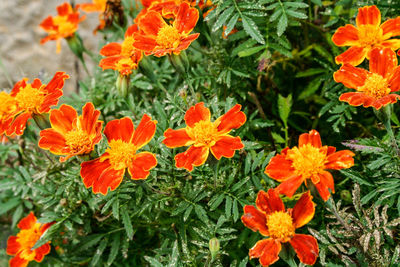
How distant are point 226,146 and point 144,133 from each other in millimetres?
192

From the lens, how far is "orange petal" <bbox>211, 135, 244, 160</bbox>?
915mm

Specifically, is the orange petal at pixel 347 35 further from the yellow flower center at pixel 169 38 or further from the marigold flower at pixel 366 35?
the yellow flower center at pixel 169 38

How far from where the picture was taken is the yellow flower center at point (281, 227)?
0.86 m

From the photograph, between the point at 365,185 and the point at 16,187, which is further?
the point at 16,187

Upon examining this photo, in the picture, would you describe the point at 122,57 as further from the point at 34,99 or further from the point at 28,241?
the point at 28,241

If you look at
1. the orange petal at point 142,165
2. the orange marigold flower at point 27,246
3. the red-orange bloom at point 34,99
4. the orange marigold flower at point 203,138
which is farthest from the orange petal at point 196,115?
the orange marigold flower at point 27,246

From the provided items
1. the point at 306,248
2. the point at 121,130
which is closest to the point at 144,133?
the point at 121,130

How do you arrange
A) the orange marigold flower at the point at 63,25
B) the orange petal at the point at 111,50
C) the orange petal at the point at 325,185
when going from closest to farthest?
1. the orange petal at the point at 325,185
2. the orange petal at the point at 111,50
3. the orange marigold flower at the point at 63,25

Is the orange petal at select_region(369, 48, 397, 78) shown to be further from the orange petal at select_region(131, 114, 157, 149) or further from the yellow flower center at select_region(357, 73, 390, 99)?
Result: the orange petal at select_region(131, 114, 157, 149)

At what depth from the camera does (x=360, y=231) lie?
959 millimetres

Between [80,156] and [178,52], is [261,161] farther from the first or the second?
[80,156]

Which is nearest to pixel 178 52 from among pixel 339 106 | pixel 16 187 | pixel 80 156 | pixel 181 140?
pixel 181 140

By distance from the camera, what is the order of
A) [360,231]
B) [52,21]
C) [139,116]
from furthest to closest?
1. [52,21]
2. [139,116]
3. [360,231]

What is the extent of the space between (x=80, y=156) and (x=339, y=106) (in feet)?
2.26
